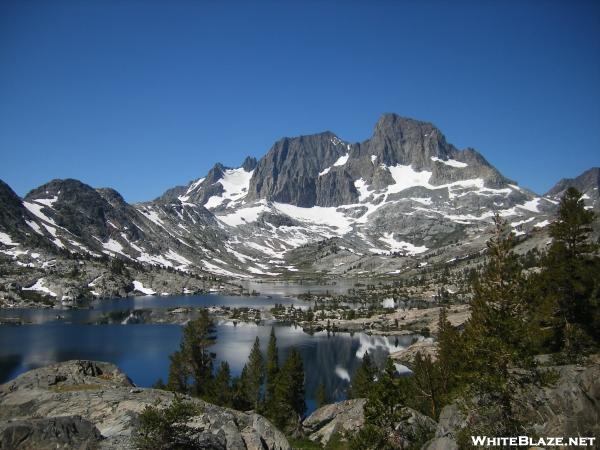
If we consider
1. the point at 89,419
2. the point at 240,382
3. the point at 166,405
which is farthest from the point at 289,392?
the point at 89,419

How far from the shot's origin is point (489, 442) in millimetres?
19781

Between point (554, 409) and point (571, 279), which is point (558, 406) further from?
point (571, 279)

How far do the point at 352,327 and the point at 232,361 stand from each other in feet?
231

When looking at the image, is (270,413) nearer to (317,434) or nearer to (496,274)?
(317,434)

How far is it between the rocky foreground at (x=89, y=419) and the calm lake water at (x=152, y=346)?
5518cm

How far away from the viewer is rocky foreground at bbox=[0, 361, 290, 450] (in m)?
18.0

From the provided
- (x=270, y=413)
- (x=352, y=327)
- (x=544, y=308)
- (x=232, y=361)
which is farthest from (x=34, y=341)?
(x=544, y=308)

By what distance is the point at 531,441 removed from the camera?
19141mm

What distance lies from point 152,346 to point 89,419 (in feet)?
338

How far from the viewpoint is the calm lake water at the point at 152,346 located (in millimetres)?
96500

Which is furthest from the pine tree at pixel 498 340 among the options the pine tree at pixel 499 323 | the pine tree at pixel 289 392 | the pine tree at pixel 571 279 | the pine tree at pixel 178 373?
the pine tree at pixel 178 373

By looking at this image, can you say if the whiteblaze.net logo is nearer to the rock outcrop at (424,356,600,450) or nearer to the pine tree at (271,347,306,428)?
the rock outcrop at (424,356,600,450)

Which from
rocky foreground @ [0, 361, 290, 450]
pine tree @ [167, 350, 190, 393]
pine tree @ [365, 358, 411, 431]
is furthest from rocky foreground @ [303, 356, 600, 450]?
pine tree @ [167, 350, 190, 393]

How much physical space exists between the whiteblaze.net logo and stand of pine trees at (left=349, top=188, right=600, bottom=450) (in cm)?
47
